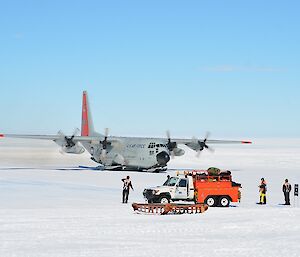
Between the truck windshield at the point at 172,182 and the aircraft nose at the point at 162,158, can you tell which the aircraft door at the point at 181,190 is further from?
the aircraft nose at the point at 162,158

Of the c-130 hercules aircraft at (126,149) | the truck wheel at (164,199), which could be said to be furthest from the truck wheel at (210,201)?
the c-130 hercules aircraft at (126,149)

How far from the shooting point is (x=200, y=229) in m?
19.8

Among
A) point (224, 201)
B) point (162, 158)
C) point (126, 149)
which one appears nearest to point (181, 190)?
point (224, 201)

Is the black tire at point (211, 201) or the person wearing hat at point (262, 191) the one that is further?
the person wearing hat at point (262, 191)

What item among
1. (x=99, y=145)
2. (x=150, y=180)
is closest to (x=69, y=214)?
(x=150, y=180)

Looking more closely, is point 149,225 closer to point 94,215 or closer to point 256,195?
point 94,215

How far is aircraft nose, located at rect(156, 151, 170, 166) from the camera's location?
53969 millimetres

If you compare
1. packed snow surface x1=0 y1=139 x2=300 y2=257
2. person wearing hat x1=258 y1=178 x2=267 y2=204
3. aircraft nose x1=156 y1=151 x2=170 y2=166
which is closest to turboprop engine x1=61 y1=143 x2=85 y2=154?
aircraft nose x1=156 y1=151 x2=170 y2=166

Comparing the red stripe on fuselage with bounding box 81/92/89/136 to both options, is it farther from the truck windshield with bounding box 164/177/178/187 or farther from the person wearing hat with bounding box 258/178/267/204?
the person wearing hat with bounding box 258/178/267/204

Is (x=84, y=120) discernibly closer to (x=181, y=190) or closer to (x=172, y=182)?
(x=172, y=182)

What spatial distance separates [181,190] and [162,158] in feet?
87.0

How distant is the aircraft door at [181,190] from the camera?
27.4 m

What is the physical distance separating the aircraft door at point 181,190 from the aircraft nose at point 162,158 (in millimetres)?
26391

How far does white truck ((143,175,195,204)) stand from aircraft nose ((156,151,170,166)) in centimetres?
2616
